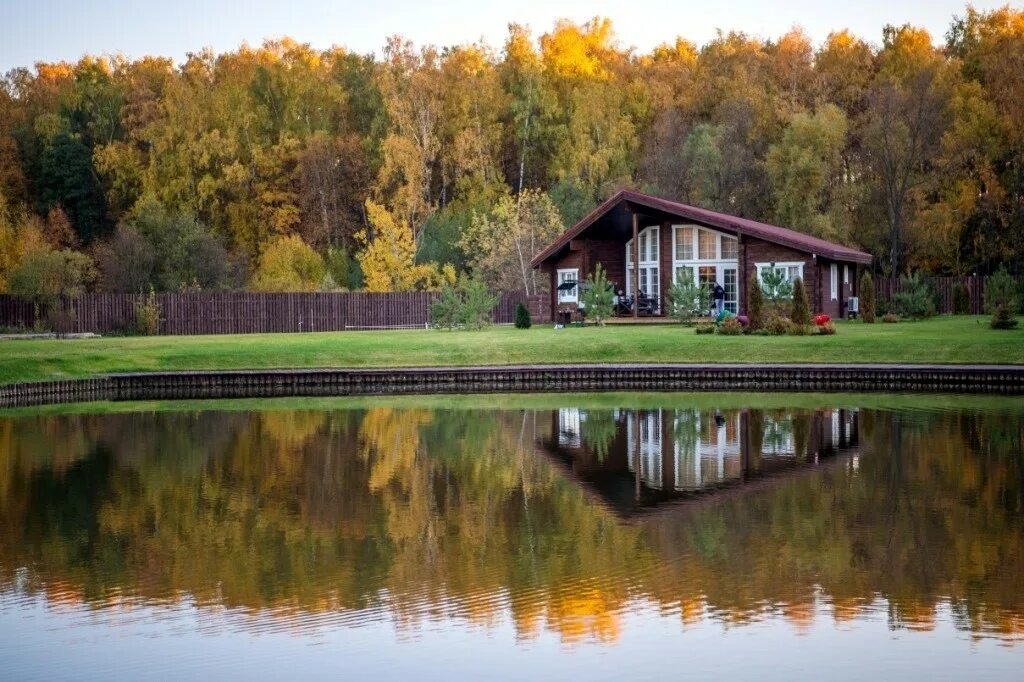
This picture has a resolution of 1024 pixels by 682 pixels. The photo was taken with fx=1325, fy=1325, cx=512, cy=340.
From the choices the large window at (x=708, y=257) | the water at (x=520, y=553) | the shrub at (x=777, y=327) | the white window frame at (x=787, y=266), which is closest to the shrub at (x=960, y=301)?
the white window frame at (x=787, y=266)

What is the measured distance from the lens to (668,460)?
19.6m

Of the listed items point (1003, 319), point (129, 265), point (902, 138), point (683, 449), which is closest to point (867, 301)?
point (1003, 319)

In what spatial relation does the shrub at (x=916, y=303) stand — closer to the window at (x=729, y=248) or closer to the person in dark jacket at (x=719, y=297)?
the window at (x=729, y=248)

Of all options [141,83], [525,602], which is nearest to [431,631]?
[525,602]

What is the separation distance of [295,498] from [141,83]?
63.8 m

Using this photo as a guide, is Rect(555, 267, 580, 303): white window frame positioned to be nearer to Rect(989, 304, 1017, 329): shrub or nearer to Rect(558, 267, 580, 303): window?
Rect(558, 267, 580, 303): window

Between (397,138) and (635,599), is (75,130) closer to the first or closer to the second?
(397,138)

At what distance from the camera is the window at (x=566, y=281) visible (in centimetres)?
5191

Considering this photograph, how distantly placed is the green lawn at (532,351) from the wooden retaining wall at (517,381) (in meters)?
1.58

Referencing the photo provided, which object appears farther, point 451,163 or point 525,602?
point 451,163

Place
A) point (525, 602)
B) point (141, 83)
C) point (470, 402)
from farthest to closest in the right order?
point (141, 83)
point (470, 402)
point (525, 602)

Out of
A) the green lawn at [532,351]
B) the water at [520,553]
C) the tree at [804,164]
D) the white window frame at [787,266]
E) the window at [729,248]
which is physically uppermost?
the tree at [804,164]

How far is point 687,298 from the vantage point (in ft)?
145

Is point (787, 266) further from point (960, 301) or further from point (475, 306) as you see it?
point (475, 306)
